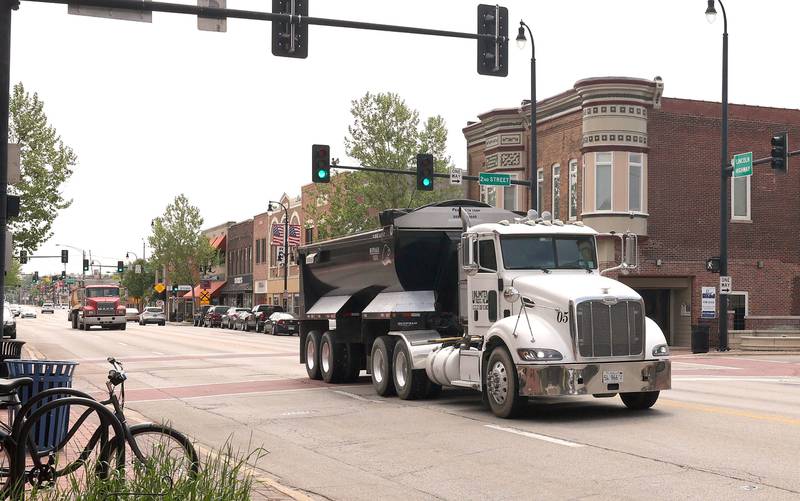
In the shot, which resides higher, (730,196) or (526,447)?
(730,196)

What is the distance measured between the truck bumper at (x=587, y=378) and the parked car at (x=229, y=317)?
52.8 metres

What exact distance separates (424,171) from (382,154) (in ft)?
55.7

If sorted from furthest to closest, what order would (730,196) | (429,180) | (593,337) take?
(730,196) < (429,180) < (593,337)

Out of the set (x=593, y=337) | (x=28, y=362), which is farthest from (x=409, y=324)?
(x=28, y=362)

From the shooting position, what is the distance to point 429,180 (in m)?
30.8

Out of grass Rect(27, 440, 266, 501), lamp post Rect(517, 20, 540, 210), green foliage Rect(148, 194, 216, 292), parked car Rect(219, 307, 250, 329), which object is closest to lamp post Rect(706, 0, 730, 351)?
lamp post Rect(517, 20, 540, 210)

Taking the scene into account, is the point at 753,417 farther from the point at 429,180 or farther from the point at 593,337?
the point at 429,180

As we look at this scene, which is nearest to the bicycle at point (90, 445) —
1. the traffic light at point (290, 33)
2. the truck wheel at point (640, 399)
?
the truck wheel at point (640, 399)

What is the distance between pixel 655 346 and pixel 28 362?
8432mm

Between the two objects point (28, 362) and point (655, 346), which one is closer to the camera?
point (28, 362)

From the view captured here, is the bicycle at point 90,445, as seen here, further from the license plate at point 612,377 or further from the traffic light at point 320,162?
the traffic light at point 320,162

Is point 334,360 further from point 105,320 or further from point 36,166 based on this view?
point 105,320

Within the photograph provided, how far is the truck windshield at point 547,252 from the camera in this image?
1463 cm

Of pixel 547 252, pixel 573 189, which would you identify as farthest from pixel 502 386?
pixel 573 189
